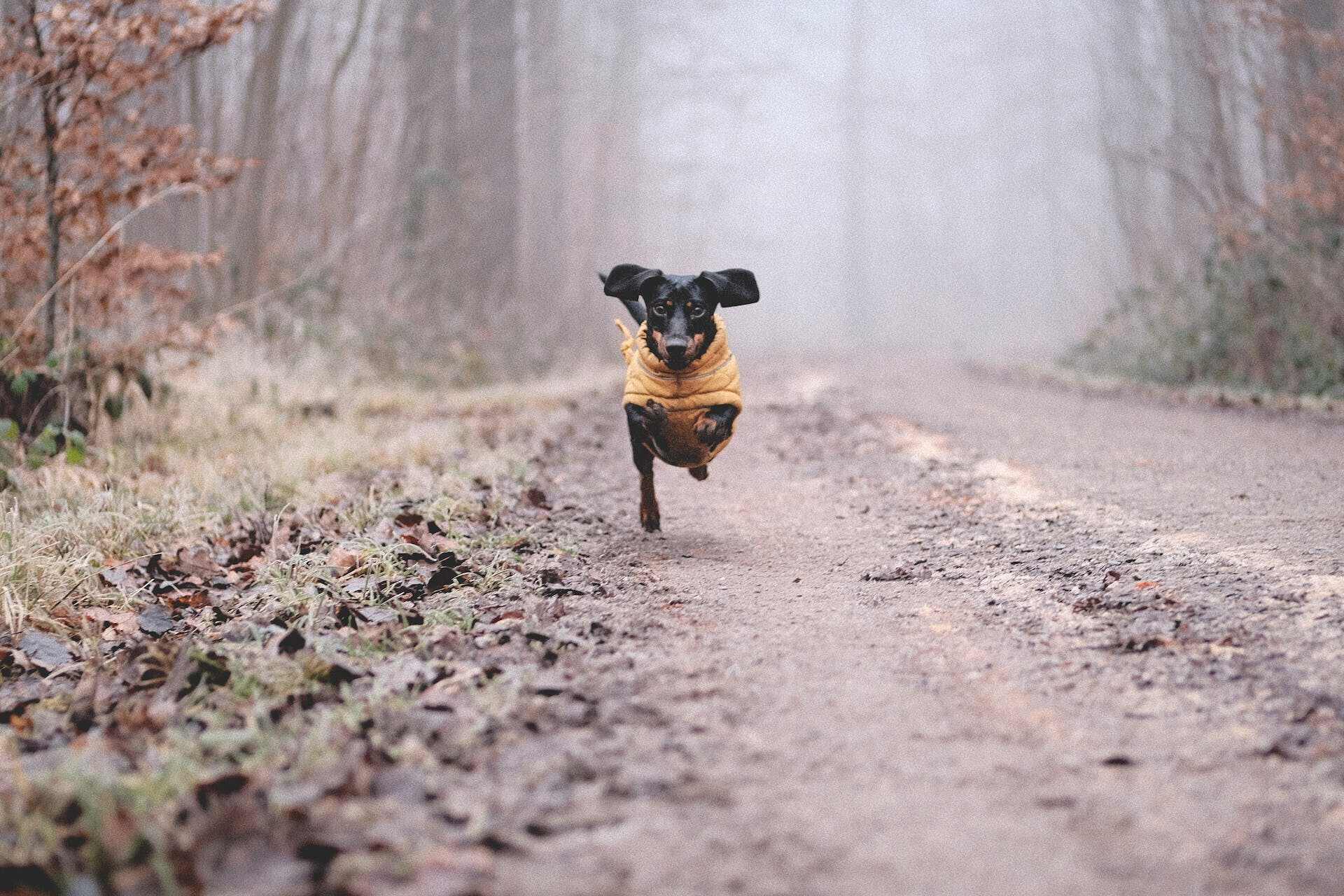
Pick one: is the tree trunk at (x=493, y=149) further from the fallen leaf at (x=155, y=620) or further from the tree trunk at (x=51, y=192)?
the fallen leaf at (x=155, y=620)

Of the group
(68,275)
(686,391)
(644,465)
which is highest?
(68,275)

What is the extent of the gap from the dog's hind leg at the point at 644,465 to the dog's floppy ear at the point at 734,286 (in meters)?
0.66

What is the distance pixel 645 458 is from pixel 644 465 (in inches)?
1.4

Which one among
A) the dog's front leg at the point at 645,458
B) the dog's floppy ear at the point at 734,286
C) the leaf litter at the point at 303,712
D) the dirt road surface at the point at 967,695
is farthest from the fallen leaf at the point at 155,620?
the dog's floppy ear at the point at 734,286

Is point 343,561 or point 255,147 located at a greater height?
point 255,147

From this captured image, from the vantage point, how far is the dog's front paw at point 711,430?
4.60 metres

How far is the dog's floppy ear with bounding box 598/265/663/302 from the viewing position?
4680mm

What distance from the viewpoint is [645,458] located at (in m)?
4.81

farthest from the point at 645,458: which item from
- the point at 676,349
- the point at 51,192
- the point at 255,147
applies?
the point at 255,147

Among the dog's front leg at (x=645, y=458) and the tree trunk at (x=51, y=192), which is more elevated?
the tree trunk at (x=51, y=192)

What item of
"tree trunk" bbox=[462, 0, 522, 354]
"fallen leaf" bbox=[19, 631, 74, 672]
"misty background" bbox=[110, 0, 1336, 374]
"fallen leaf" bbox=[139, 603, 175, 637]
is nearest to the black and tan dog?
"fallen leaf" bbox=[139, 603, 175, 637]

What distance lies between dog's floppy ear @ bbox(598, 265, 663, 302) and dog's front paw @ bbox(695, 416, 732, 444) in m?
0.68

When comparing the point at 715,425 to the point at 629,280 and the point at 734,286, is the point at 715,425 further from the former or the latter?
the point at 629,280

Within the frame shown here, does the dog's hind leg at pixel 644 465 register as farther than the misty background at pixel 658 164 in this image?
No
